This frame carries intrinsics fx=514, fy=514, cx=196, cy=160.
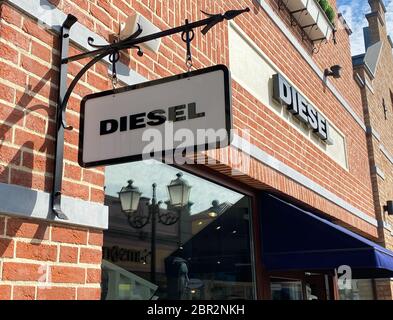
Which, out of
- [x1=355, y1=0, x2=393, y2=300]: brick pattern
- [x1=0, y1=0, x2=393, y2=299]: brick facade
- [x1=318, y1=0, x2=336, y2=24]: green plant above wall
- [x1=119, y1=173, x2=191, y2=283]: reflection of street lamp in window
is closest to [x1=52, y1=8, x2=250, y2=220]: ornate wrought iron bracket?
[x1=0, y1=0, x2=393, y2=299]: brick facade

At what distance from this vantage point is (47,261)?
291 centimetres

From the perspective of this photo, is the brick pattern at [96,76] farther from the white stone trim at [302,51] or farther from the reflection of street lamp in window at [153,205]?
the reflection of street lamp in window at [153,205]

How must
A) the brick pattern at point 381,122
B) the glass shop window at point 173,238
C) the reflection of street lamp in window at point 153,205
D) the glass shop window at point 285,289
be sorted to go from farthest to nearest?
the brick pattern at point 381,122 → the glass shop window at point 285,289 → the reflection of street lamp in window at point 153,205 → the glass shop window at point 173,238

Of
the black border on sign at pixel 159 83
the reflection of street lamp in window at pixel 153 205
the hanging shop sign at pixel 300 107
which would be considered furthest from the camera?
the hanging shop sign at pixel 300 107

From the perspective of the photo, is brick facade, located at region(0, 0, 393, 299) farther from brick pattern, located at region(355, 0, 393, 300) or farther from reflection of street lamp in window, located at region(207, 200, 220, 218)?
brick pattern, located at region(355, 0, 393, 300)


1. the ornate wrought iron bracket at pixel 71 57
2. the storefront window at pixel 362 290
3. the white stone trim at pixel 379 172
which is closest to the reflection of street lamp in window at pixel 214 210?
the ornate wrought iron bracket at pixel 71 57

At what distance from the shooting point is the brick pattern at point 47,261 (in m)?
2.70

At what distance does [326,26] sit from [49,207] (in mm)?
6629

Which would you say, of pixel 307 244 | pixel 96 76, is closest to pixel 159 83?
pixel 96 76

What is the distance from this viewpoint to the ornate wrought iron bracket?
292 centimetres

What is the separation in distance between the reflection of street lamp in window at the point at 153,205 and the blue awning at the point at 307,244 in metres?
1.54

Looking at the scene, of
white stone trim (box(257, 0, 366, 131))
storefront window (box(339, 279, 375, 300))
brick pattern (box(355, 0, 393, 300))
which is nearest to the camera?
white stone trim (box(257, 0, 366, 131))

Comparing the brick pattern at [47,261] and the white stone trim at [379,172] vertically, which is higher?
the white stone trim at [379,172]

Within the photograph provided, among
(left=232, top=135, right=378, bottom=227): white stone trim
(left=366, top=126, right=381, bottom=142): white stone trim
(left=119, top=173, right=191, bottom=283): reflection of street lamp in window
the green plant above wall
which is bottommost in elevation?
(left=119, top=173, right=191, bottom=283): reflection of street lamp in window
